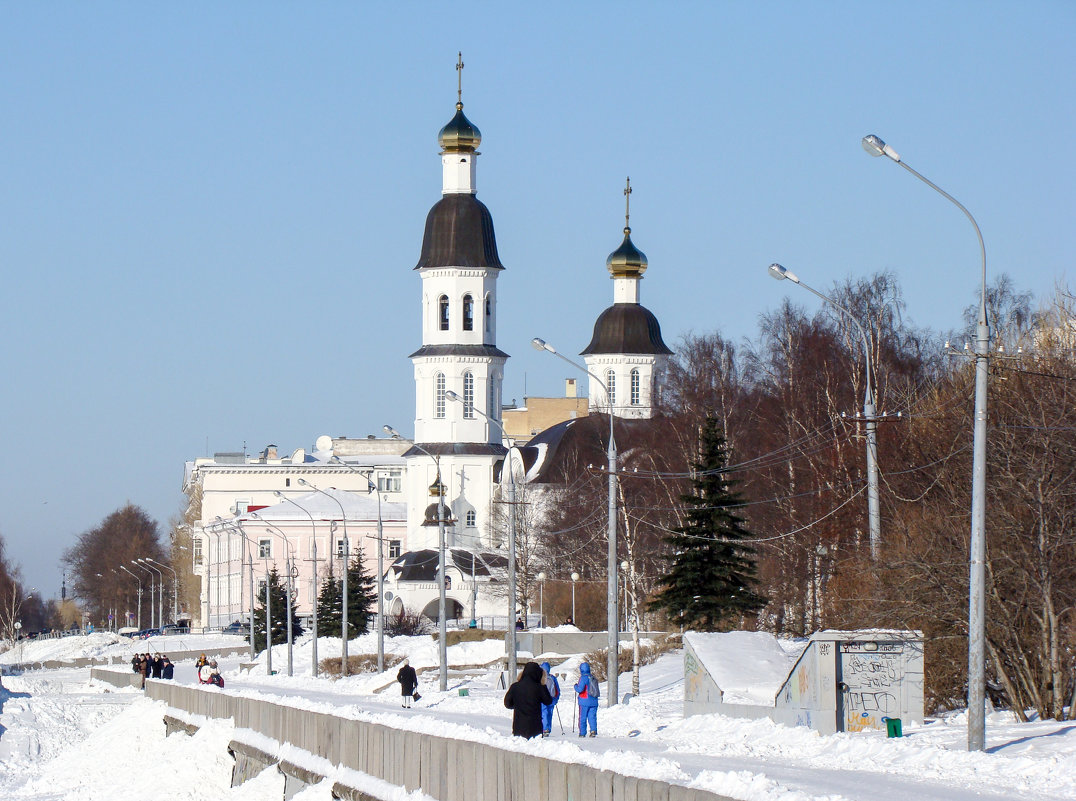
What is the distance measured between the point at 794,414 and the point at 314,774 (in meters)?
28.0

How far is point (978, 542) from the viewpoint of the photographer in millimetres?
18625

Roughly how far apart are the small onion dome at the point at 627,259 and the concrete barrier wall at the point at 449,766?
74.0 meters

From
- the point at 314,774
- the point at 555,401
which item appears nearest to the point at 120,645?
the point at 555,401

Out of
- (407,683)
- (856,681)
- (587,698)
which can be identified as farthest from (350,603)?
(856,681)

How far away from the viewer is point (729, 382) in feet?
212

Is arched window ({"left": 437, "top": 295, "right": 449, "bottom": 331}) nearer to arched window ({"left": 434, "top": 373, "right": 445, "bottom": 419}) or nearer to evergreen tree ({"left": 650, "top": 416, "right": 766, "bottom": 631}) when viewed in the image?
arched window ({"left": 434, "top": 373, "right": 445, "bottom": 419})

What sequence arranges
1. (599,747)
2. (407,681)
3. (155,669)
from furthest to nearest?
(155,669) → (407,681) → (599,747)

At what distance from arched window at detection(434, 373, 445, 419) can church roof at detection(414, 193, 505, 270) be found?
6.01m

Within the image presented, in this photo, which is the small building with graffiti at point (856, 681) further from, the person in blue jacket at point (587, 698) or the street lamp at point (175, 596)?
the street lamp at point (175, 596)

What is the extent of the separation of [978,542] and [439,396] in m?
75.2

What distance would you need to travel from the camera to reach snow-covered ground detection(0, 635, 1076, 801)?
1553 centimetres

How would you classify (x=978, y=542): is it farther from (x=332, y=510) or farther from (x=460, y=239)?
(x=332, y=510)

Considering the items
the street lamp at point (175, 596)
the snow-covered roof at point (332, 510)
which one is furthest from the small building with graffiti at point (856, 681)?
the street lamp at point (175, 596)

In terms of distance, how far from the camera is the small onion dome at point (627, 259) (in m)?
99.9
